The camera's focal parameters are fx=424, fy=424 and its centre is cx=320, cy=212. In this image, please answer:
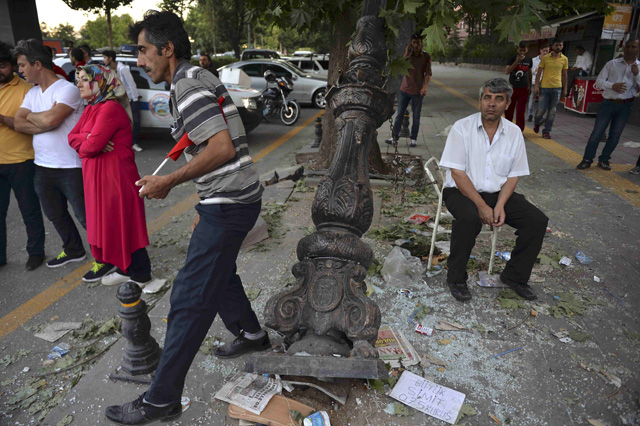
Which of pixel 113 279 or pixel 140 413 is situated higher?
pixel 140 413

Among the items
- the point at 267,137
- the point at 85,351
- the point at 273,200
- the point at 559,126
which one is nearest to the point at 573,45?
the point at 559,126

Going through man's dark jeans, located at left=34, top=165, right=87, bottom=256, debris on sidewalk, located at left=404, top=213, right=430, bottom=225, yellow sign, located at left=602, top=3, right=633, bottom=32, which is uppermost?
yellow sign, located at left=602, top=3, right=633, bottom=32

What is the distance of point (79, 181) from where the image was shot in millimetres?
3984

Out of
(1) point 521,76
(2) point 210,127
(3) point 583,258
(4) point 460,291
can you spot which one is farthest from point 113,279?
(1) point 521,76

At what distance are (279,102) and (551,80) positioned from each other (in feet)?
22.0

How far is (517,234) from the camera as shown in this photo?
3475 mm

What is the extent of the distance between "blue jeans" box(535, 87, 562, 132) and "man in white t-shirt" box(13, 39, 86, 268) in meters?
8.83

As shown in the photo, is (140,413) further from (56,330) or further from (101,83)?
(101,83)

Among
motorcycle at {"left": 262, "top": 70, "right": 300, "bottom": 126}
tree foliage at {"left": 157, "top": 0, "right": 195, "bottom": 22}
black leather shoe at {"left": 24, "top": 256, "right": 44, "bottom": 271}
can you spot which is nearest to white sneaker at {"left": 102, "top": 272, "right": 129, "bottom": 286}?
black leather shoe at {"left": 24, "top": 256, "right": 44, "bottom": 271}

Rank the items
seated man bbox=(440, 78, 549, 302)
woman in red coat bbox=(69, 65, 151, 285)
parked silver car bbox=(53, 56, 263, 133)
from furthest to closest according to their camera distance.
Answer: parked silver car bbox=(53, 56, 263, 133)
seated man bbox=(440, 78, 549, 302)
woman in red coat bbox=(69, 65, 151, 285)

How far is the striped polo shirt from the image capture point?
205 cm

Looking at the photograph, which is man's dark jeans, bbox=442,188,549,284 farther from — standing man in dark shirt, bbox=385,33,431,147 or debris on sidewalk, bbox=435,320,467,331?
standing man in dark shirt, bbox=385,33,431,147

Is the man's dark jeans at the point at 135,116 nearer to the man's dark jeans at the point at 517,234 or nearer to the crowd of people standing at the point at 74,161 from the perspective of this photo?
the crowd of people standing at the point at 74,161

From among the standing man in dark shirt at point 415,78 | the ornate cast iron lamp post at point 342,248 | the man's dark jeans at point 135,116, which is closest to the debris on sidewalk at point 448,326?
the ornate cast iron lamp post at point 342,248
